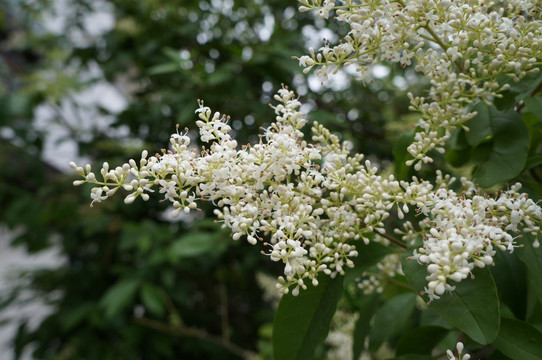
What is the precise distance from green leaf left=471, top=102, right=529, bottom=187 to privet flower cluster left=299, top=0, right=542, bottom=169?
6 cm

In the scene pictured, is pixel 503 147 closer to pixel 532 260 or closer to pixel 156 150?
pixel 532 260

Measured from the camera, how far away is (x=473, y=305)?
0.55m

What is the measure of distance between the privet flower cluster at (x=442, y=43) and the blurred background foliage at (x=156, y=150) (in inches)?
38.7

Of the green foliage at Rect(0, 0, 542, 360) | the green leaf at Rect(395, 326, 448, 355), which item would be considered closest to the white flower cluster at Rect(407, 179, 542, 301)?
the green leaf at Rect(395, 326, 448, 355)

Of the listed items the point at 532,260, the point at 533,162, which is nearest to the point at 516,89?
the point at 533,162

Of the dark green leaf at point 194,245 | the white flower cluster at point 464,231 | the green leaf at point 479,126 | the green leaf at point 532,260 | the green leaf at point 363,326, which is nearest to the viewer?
the white flower cluster at point 464,231

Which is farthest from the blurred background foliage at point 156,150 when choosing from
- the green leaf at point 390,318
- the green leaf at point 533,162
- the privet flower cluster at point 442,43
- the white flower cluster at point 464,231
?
the white flower cluster at point 464,231

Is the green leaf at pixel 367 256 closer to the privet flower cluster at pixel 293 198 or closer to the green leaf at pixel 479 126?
the privet flower cluster at pixel 293 198

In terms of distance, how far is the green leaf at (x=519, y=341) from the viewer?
1.97 feet

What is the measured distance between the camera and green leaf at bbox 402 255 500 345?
0.53 metres

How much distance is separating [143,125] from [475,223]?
1.82 m

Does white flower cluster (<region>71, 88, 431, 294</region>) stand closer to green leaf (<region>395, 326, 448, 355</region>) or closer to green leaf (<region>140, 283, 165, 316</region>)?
green leaf (<region>395, 326, 448, 355</region>)

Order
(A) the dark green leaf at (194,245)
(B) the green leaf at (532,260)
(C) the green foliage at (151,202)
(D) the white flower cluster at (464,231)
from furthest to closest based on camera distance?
(C) the green foliage at (151,202), (A) the dark green leaf at (194,245), (B) the green leaf at (532,260), (D) the white flower cluster at (464,231)

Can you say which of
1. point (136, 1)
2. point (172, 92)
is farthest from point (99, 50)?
point (172, 92)
